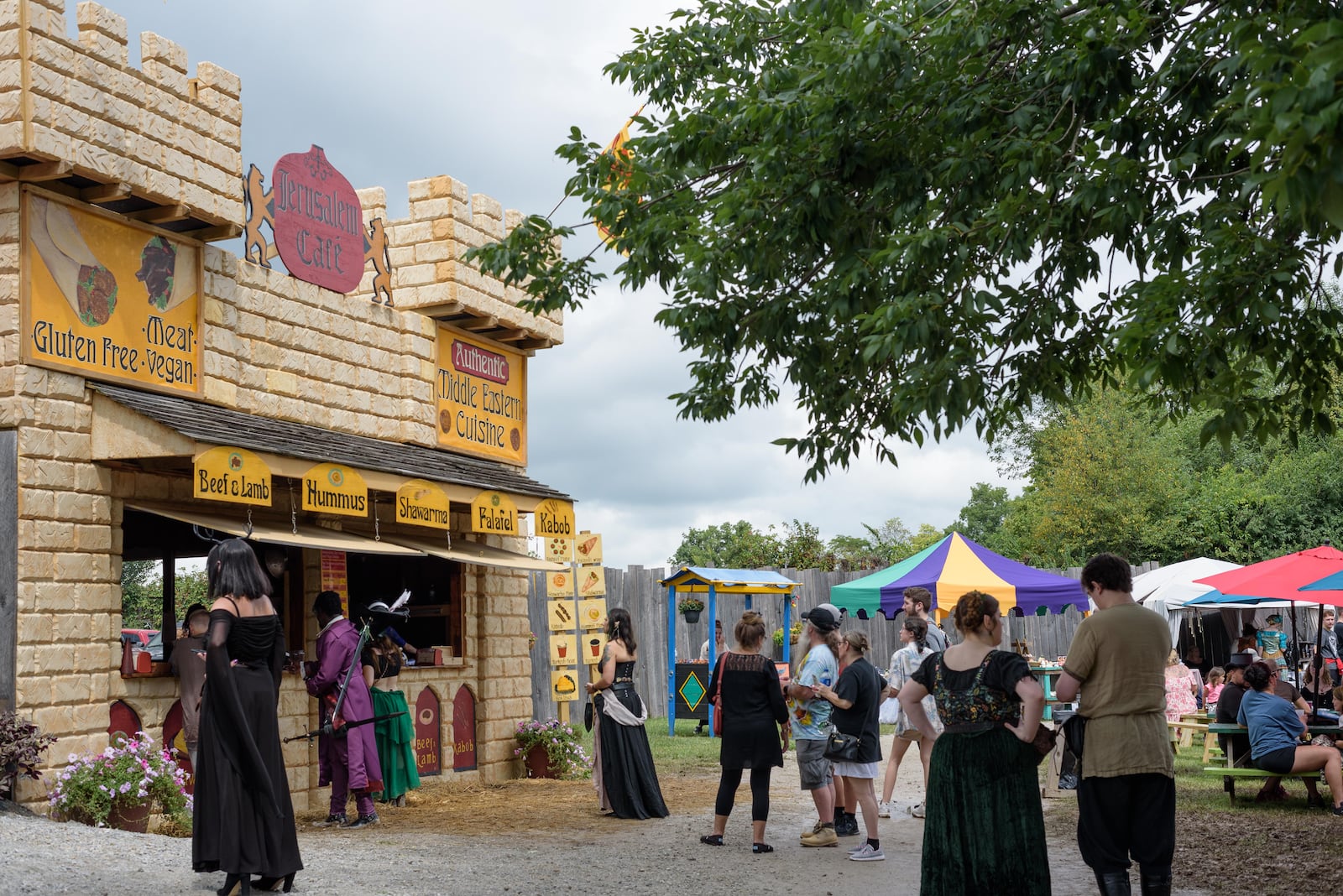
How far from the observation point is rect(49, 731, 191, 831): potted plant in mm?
9016

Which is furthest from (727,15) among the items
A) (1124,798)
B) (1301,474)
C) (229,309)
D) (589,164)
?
(1301,474)

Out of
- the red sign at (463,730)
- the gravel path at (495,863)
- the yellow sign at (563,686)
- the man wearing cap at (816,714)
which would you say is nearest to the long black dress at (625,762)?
the gravel path at (495,863)

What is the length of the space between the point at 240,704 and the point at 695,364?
15.2ft

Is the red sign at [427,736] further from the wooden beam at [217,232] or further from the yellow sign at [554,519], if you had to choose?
the wooden beam at [217,232]

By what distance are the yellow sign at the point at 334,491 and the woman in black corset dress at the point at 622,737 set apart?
2.34 meters

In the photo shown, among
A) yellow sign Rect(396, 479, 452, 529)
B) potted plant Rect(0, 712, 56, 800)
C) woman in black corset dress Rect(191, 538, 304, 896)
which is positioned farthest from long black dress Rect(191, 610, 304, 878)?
yellow sign Rect(396, 479, 452, 529)

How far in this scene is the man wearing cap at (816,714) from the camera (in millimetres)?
9398

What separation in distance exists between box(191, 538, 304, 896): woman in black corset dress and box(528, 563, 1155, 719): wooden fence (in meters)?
14.0

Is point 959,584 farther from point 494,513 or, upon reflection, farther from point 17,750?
point 17,750

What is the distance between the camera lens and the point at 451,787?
13523mm

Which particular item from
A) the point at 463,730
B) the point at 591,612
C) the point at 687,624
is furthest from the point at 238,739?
the point at 687,624

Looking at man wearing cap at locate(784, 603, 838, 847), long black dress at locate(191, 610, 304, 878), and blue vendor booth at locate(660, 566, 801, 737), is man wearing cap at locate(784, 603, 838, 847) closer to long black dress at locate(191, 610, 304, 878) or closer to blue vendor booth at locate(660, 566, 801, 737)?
long black dress at locate(191, 610, 304, 878)

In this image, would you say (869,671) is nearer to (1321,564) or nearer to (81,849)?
(81,849)

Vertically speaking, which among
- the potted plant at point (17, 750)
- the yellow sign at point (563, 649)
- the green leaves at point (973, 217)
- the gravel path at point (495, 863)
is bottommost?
the gravel path at point (495, 863)
